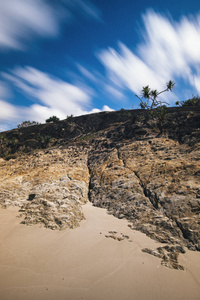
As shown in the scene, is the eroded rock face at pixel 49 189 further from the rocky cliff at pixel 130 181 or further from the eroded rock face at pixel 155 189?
the eroded rock face at pixel 155 189

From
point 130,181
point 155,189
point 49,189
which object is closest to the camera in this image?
point 155,189

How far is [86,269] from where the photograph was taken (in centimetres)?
452

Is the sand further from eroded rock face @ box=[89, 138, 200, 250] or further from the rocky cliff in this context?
eroded rock face @ box=[89, 138, 200, 250]

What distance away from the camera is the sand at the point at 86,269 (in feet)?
12.4

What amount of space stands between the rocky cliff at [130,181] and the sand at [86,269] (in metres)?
0.56

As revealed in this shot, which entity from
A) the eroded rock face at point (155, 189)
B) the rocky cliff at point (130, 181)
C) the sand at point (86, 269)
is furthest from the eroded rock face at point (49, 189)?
the eroded rock face at point (155, 189)

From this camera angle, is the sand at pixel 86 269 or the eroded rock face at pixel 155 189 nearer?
the sand at pixel 86 269

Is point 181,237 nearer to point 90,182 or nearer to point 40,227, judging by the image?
point 40,227

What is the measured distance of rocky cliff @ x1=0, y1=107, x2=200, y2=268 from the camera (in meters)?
7.22

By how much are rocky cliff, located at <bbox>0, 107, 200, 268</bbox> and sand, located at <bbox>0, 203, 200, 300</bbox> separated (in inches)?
22.2

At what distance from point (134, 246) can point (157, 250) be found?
842 millimetres

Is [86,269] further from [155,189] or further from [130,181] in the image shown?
[130,181]

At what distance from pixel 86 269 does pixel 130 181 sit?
7.60m

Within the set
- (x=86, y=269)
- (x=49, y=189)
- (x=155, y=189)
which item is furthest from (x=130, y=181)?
(x=86, y=269)
